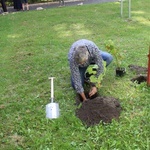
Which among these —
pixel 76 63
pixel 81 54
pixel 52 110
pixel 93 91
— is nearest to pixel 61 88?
pixel 93 91

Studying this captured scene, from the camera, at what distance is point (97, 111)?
325cm

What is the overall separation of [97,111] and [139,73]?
143 centimetres

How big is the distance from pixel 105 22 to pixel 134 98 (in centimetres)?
493

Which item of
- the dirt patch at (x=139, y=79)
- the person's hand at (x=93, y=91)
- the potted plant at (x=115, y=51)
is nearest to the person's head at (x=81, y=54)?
Result: the person's hand at (x=93, y=91)

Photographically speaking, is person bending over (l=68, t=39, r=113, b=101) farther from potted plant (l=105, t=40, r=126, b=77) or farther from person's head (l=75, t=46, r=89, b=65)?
potted plant (l=105, t=40, r=126, b=77)

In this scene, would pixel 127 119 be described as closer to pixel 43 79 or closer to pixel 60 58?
pixel 43 79

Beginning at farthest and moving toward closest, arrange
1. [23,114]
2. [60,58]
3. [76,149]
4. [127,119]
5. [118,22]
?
[118,22]
[60,58]
[23,114]
[127,119]
[76,149]

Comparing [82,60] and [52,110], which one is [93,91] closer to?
[82,60]

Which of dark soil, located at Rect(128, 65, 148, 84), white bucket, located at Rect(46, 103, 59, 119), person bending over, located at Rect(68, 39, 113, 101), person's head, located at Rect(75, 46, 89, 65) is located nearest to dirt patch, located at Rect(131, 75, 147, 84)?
dark soil, located at Rect(128, 65, 148, 84)

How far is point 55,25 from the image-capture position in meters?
8.34

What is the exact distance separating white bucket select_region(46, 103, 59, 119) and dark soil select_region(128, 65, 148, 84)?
1.41 metres

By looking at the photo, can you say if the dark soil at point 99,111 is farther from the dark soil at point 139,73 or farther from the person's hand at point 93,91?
the dark soil at point 139,73

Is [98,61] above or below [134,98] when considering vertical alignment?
above

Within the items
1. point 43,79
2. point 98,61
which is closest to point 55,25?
point 43,79
